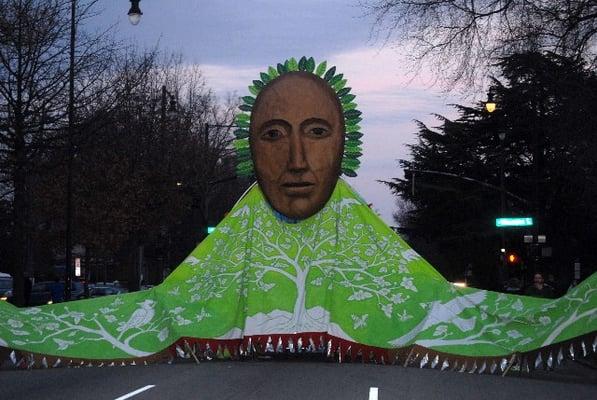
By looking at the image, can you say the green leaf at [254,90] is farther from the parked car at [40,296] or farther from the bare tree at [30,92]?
the parked car at [40,296]

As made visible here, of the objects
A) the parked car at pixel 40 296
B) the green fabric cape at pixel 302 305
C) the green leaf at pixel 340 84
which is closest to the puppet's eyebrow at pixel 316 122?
the green leaf at pixel 340 84

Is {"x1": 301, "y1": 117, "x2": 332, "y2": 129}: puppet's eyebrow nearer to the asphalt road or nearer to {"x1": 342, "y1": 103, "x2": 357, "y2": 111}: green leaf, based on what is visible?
{"x1": 342, "y1": 103, "x2": 357, "y2": 111}: green leaf

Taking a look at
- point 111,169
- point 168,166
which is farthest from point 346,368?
point 168,166

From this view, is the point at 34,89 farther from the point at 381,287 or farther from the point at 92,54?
the point at 381,287

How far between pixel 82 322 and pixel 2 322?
141 cm

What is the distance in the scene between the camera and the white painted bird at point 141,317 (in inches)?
740

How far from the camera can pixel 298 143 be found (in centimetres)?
2006

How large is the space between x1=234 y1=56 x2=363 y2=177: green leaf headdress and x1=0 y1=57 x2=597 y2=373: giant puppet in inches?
1.0

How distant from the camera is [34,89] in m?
30.8

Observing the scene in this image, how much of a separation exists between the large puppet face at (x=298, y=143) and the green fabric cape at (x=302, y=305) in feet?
1.48

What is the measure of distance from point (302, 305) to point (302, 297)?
18cm

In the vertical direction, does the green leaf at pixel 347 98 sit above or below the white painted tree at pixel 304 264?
above

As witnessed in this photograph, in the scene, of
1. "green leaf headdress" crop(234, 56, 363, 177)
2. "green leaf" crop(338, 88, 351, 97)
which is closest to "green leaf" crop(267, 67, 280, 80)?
"green leaf headdress" crop(234, 56, 363, 177)

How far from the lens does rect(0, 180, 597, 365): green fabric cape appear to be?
1792 cm
